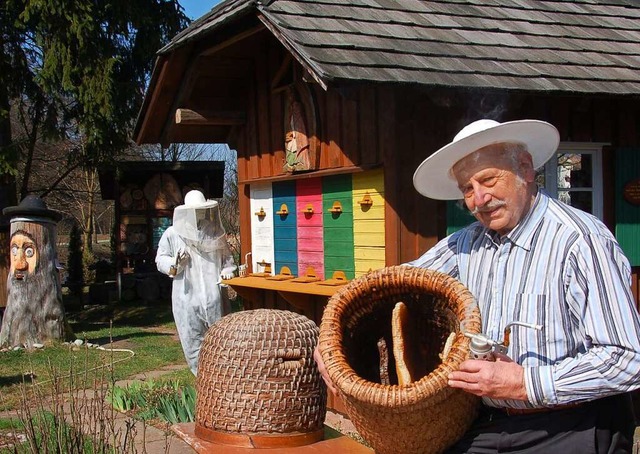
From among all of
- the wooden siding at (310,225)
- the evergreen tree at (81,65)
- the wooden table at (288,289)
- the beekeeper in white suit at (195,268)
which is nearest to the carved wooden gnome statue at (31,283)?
the evergreen tree at (81,65)

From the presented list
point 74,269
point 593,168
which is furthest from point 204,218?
point 74,269

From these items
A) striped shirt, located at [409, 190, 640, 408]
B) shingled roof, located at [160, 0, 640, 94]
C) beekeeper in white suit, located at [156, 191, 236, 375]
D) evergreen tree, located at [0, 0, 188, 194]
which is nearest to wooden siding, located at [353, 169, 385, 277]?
shingled roof, located at [160, 0, 640, 94]

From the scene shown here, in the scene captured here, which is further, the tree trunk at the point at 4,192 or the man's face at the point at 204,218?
the tree trunk at the point at 4,192

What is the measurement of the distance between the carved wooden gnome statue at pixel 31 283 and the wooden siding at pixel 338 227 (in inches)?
222

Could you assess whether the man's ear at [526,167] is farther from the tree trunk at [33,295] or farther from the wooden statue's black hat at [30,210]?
the tree trunk at [33,295]

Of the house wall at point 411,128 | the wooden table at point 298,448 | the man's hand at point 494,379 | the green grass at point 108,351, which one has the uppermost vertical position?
the house wall at point 411,128

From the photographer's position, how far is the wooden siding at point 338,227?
246 inches

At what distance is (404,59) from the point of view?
531cm

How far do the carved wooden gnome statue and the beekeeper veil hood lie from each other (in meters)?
4.24

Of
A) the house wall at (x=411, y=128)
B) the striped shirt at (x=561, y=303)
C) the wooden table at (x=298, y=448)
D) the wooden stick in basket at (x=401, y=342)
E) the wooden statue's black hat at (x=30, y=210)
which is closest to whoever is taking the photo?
the striped shirt at (x=561, y=303)

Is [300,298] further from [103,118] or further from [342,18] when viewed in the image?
[103,118]

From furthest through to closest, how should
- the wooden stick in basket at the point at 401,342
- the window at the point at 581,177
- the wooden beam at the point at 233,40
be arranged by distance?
the window at the point at 581,177
the wooden beam at the point at 233,40
the wooden stick in basket at the point at 401,342

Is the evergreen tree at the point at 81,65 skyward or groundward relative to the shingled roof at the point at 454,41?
skyward

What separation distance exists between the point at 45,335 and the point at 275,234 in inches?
196
